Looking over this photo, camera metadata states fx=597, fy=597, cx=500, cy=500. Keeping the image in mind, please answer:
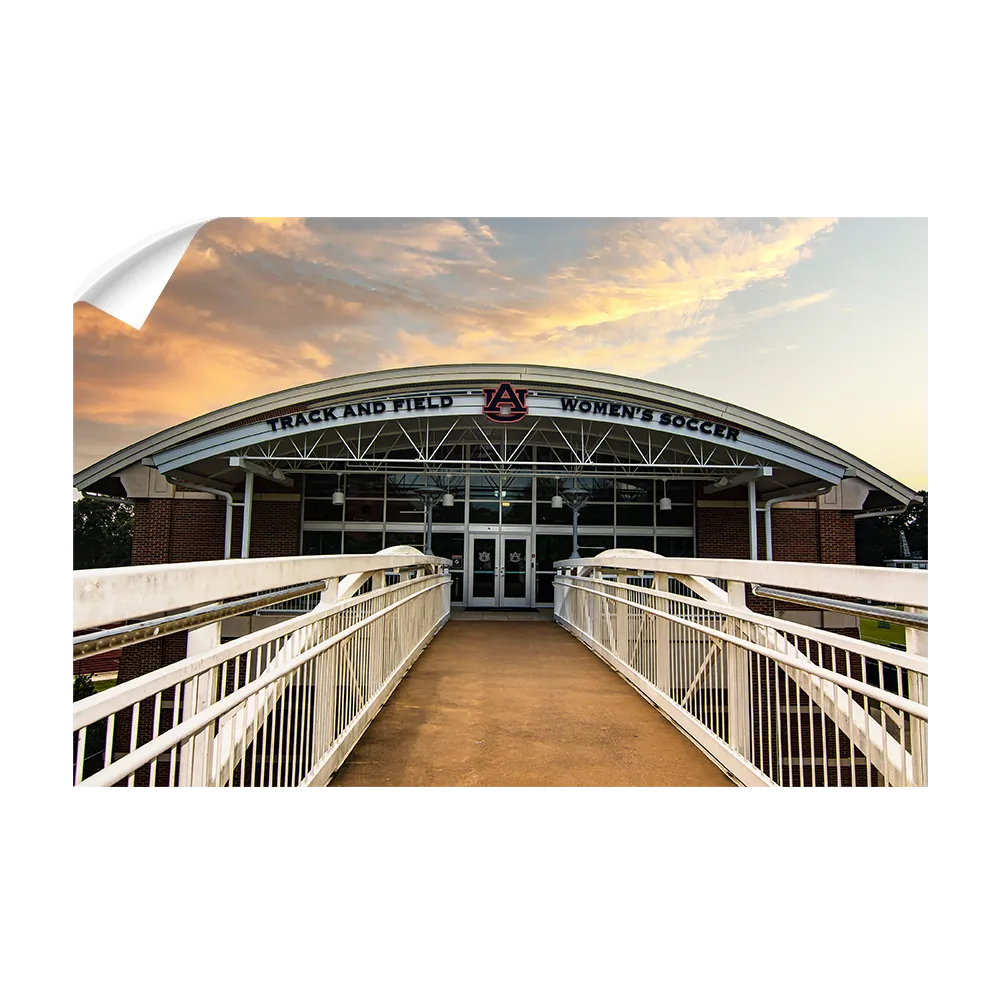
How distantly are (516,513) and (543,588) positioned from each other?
2193mm

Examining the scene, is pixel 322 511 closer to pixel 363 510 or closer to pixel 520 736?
pixel 363 510

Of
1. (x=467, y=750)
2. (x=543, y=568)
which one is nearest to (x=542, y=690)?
(x=467, y=750)

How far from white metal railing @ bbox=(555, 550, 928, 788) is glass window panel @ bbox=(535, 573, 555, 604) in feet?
31.1

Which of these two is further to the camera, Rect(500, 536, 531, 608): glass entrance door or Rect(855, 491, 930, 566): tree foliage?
Rect(855, 491, 930, 566): tree foliage

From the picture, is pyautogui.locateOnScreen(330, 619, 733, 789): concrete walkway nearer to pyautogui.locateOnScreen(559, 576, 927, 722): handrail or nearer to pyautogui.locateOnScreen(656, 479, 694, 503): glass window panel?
pyautogui.locateOnScreen(559, 576, 927, 722): handrail

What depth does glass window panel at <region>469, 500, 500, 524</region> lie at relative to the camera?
16.6 meters

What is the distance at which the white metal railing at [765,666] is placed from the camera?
2125 mm

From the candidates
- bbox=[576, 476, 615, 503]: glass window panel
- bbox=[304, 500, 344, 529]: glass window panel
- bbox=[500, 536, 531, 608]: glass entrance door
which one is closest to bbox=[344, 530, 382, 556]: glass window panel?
bbox=[304, 500, 344, 529]: glass window panel

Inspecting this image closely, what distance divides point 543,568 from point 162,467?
9.52m

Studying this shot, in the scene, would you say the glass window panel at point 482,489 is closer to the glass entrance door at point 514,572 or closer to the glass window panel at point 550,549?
the glass entrance door at point 514,572

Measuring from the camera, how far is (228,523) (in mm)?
14453

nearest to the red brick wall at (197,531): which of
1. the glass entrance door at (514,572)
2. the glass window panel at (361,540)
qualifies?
the glass window panel at (361,540)

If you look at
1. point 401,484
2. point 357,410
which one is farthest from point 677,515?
point 357,410

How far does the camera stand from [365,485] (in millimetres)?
16125
